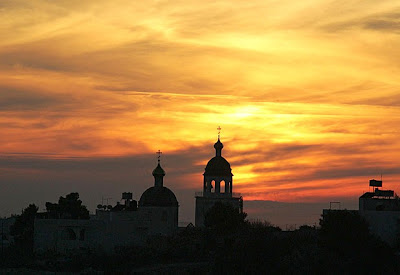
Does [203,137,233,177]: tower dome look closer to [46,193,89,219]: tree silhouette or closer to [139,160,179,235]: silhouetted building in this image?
[139,160,179,235]: silhouetted building

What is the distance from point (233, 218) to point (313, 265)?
23.8 meters

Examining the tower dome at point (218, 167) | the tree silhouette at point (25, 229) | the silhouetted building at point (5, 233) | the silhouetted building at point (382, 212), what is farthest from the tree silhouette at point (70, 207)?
the silhouetted building at point (382, 212)

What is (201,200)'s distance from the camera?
10388 centimetres

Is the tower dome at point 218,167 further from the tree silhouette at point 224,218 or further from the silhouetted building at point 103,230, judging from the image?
the silhouetted building at point 103,230

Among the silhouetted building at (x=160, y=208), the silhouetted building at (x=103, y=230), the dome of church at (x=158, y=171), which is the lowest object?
the silhouetted building at (x=103, y=230)

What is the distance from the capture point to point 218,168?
336 feet

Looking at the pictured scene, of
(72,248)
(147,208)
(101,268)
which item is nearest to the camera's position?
(101,268)

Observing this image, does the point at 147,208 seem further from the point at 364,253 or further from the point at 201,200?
the point at 364,253

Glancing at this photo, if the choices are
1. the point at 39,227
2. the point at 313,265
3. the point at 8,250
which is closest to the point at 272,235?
the point at 313,265

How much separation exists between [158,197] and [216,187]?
6.88 metres

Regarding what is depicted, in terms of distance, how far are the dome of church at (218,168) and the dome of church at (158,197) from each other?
4722 mm

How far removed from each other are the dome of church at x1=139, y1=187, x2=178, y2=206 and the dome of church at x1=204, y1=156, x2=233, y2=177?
4.72 m

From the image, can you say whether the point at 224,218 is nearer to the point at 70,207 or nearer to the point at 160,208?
the point at 160,208

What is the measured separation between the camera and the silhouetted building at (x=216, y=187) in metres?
102
